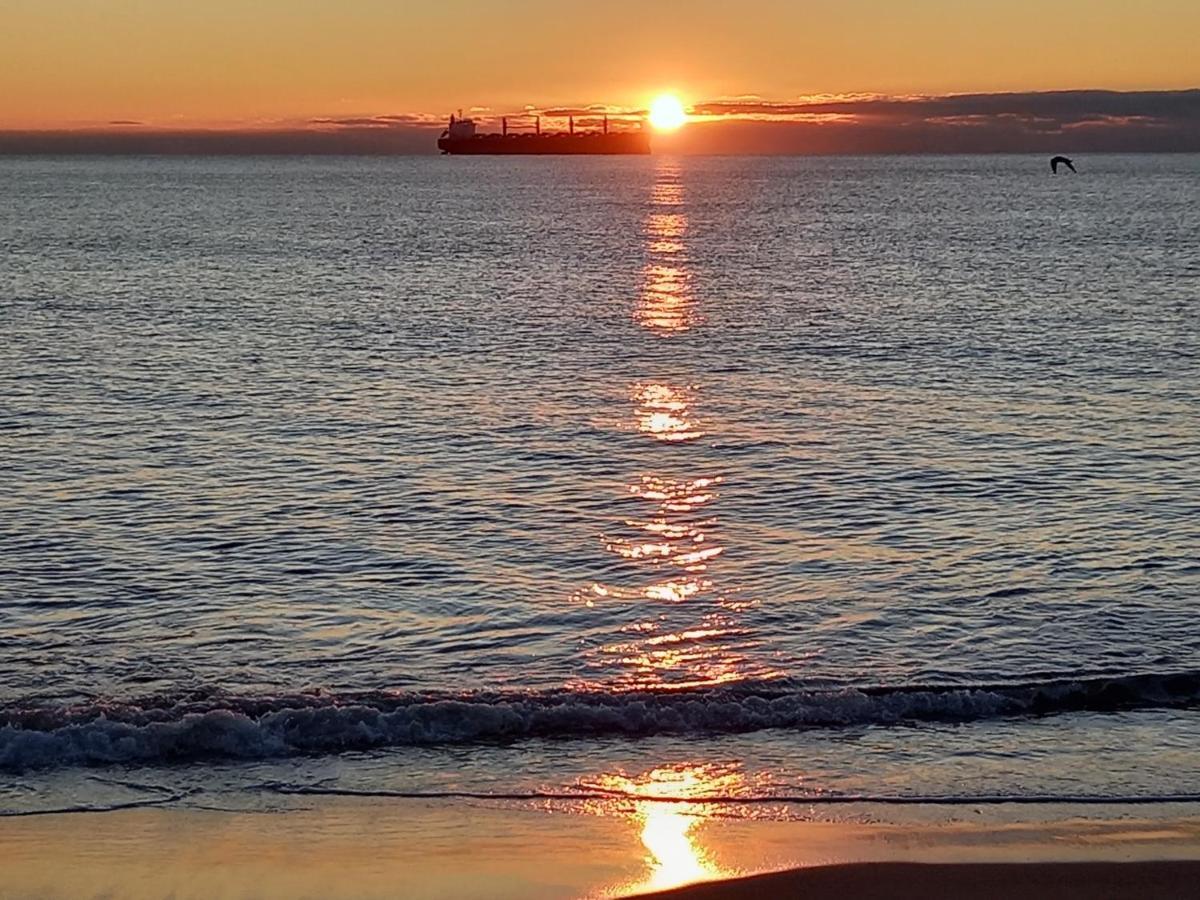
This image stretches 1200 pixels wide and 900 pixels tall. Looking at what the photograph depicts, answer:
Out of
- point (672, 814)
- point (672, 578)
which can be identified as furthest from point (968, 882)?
point (672, 578)

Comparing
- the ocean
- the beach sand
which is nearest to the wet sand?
the beach sand

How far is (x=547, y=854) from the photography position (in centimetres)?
934

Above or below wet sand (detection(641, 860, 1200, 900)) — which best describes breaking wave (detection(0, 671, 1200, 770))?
below

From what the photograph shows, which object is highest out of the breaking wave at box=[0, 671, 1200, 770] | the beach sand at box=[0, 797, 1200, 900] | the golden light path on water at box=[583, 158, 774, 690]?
the beach sand at box=[0, 797, 1200, 900]

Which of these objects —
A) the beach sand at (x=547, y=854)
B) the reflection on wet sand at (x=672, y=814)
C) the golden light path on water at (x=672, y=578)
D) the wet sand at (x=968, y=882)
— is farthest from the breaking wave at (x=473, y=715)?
the wet sand at (x=968, y=882)

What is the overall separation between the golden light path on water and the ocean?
0.07 metres

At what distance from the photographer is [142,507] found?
20.2 metres

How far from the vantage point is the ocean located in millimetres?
11547

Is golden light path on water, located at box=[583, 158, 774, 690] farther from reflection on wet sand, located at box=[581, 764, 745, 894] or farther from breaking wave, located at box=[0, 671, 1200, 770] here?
reflection on wet sand, located at box=[581, 764, 745, 894]

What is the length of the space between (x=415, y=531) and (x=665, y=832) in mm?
9837

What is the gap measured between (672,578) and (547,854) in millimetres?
7830

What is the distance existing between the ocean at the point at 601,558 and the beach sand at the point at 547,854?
520 mm

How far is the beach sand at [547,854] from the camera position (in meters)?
8.71

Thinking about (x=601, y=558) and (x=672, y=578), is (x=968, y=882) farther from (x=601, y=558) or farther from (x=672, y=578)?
(x=601, y=558)
